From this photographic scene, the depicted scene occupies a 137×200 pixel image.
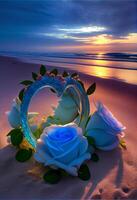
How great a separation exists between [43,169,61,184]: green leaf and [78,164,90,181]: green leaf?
6 centimetres

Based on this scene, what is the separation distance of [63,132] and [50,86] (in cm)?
16

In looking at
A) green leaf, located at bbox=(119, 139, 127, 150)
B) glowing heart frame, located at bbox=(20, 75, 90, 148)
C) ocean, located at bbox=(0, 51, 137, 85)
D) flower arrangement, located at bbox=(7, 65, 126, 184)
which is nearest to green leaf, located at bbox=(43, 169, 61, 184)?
flower arrangement, located at bbox=(7, 65, 126, 184)

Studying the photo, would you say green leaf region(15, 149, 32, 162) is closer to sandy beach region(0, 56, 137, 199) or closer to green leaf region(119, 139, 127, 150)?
sandy beach region(0, 56, 137, 199)

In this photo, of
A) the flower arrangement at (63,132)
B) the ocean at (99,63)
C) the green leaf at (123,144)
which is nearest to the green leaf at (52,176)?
the flower arrangement at (63,132)

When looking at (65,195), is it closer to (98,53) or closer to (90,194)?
(90,194)

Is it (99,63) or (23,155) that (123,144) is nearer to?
(23,155)

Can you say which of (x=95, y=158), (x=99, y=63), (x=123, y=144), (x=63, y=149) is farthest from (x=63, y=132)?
(x=99, y=63)

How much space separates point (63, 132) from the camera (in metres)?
0.84

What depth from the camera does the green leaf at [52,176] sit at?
0.82 m

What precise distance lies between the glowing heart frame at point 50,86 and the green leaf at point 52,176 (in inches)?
4.2

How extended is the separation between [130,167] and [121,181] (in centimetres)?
9

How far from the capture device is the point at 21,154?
2.92 ft

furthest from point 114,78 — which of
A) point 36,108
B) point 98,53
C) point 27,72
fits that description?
point 36,108

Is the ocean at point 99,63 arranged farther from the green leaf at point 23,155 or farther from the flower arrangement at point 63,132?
the green leaf at point 23,155
